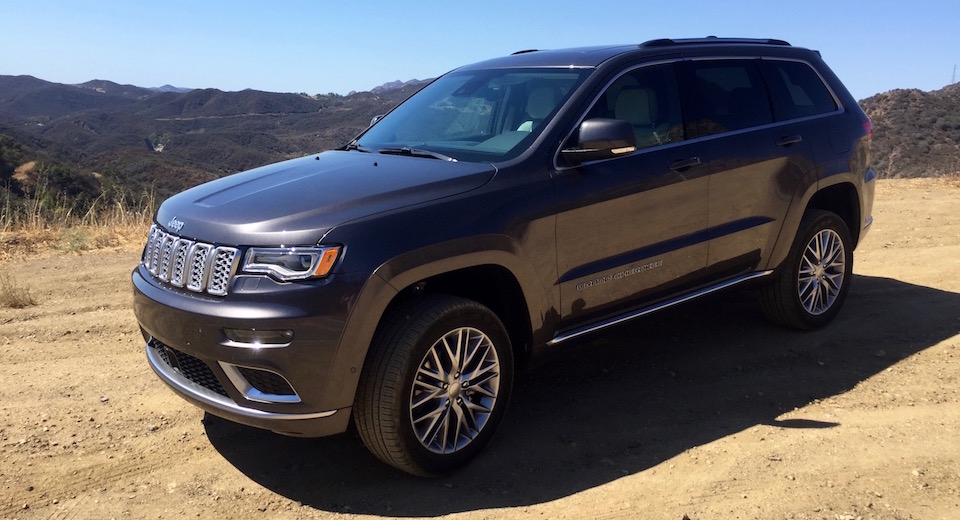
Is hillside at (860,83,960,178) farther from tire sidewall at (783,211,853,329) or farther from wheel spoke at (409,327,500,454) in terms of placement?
wheel spoke at (409,327,500,454)

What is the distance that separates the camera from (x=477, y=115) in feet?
15.7

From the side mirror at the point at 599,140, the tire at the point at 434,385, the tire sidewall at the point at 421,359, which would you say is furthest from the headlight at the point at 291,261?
the side mirror at the point at 599,140

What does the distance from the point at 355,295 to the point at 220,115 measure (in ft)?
301

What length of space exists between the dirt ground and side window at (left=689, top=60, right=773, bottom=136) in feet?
4.16

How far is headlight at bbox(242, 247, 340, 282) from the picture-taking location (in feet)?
10.7

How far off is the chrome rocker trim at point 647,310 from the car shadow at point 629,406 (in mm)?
98

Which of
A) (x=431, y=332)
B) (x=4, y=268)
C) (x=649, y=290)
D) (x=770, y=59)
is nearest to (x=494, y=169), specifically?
(x=431, y=332)

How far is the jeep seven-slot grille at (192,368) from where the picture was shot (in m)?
3.55

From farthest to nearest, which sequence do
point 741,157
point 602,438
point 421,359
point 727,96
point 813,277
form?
point 813,277 < point 727,96 < point 741,157 < point 602,438 < point 421,359

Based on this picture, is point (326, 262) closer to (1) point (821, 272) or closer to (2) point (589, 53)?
(2) point (589, 53)

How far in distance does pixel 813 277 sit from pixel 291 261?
3843mm

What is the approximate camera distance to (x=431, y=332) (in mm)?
3482

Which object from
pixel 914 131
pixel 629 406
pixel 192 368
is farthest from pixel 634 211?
pixel 914 131

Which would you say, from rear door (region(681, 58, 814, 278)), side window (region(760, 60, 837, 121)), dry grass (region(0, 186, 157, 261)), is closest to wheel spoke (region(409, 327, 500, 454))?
rear door (region(681, 58, 814, 278))
